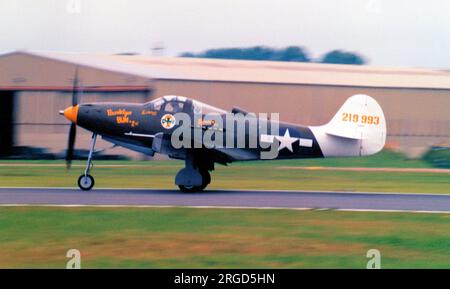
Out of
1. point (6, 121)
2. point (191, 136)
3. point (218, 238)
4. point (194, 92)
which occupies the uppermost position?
point (194, 92)

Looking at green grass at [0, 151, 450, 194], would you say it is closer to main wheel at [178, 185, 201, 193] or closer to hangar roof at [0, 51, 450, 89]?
main wheel at [178, 185, 201, 193]

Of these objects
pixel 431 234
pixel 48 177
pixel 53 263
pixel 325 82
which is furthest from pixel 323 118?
pixel 53 263

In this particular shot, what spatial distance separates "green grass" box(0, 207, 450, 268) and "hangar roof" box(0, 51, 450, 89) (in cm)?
2691

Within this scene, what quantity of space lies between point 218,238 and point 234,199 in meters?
6.43

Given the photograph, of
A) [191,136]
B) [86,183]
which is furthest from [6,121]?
[191,136]

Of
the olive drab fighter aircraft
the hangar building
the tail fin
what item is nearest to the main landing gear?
the olive drab fighter aircraft

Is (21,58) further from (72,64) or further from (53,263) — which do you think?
(53,263)

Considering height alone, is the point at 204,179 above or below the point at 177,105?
below

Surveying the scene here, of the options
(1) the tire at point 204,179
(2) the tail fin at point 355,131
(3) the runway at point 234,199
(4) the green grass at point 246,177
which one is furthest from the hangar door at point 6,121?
(2) the tail fin at point 355,131

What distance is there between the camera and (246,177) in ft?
100

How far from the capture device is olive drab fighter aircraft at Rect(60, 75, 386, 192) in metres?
22.8

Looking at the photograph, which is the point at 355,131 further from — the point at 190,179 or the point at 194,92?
the point at 194,92

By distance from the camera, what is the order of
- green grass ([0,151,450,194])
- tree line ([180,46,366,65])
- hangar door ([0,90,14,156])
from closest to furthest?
1. green grass ([0,151,450,194])
2. hangar door ([0,90,14,156])
3. tree line ([180,46,366,65])
